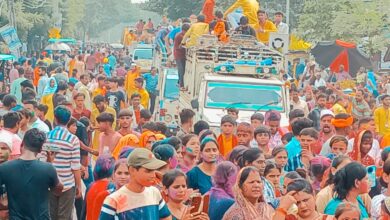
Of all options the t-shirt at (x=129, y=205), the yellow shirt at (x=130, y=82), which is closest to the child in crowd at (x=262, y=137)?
the t-shirt at (x=129, y=205)

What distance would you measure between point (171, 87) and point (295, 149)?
9645mm

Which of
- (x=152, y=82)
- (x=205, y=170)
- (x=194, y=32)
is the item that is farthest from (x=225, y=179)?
(x=152, y=82)

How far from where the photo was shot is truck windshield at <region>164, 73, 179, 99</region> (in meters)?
21.9

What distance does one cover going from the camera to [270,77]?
64.1ft

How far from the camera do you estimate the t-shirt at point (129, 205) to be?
8.23m

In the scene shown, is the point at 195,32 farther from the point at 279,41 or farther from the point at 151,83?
the point at 151,83

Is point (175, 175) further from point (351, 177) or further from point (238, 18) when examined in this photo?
point (238, 18)

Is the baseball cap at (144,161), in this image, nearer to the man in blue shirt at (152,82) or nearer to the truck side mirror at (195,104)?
the truck side mirror at (195,104)

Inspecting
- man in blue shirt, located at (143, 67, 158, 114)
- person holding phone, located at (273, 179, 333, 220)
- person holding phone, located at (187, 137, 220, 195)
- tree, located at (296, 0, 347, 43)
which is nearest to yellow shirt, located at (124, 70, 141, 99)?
man in blue shirt, located at (143, 67, 158, 114)

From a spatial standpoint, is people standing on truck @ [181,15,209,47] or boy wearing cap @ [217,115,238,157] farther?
people standing on truck @ [181,15,209,47]

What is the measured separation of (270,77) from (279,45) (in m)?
2.11

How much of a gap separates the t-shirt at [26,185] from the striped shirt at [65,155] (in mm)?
1925

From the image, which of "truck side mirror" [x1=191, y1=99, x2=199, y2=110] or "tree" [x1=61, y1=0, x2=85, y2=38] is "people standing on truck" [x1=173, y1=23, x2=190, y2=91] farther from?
"tree" [x1=61, y1=0, x2=85, y2=38]

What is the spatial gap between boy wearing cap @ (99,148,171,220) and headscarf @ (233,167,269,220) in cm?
70
